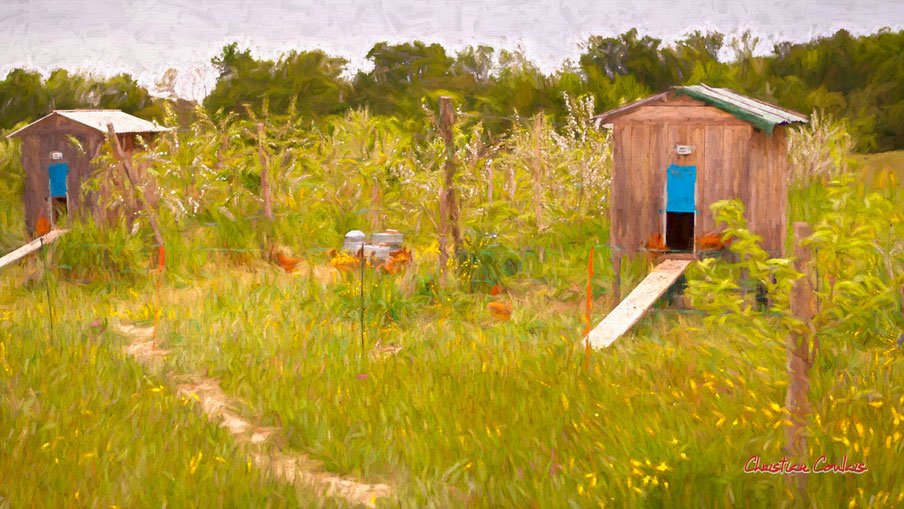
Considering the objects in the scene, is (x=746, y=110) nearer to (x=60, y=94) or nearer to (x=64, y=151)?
(x=64, y=151)

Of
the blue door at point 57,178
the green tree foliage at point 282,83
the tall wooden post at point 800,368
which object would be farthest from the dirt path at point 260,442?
the green tree foliage at point 282,83

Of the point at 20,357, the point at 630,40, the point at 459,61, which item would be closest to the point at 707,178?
the point at 20,357

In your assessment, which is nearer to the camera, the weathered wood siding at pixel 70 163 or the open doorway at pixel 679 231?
the open doorway at pixel 679 231

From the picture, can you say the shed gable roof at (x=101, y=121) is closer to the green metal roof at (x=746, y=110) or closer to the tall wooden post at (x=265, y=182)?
the tall wooden post at (x=265, y=182)

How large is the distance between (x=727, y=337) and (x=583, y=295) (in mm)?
2473

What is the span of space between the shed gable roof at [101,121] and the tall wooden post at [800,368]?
966cm

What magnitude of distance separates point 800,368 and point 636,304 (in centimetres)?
334

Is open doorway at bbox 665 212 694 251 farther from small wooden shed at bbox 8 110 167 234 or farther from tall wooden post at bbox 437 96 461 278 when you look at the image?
small wooden shed at bbox 8 110 167 234

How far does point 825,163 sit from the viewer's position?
1526 cm

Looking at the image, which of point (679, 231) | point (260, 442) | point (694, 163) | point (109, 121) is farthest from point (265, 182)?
point (260, 442)

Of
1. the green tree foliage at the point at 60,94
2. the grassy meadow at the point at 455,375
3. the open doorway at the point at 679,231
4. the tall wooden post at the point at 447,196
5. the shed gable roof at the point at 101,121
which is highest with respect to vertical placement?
the green tree foliage at the point at 60,94

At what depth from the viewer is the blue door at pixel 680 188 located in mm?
8797

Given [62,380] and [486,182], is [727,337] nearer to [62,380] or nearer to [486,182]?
[62,380]

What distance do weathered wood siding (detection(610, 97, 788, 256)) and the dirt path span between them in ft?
14.8
